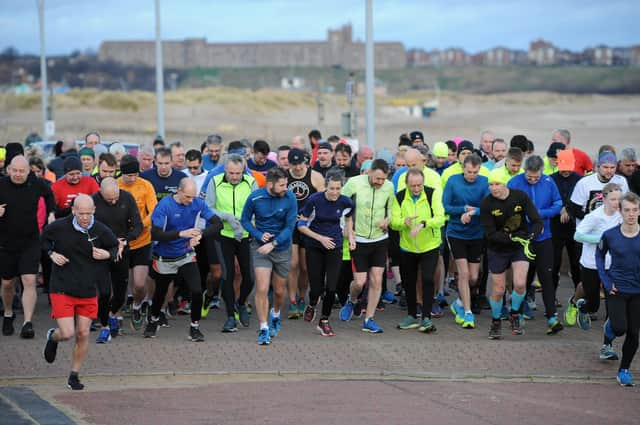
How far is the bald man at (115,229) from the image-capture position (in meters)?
11.5

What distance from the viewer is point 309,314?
12906 mm

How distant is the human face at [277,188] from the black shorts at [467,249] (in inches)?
90.3

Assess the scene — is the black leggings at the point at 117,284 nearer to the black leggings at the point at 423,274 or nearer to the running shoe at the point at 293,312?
the running shoe at the point at 293,312

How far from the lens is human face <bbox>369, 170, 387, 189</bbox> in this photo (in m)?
12.0

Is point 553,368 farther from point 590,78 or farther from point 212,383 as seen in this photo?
point 590,78

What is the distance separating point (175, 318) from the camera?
13328 mm

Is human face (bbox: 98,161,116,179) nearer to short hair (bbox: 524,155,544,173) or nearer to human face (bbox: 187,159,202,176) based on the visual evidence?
human face (bbox: 187,159,202,176)

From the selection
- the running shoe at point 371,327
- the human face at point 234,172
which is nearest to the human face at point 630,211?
the running shoe at point 371,327

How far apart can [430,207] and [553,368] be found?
7.79 feet

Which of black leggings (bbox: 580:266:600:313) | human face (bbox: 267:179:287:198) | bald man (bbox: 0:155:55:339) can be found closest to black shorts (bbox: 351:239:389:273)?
human face (bbox: 267:179:287:198)

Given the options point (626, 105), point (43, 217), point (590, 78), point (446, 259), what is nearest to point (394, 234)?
point (446, 259)

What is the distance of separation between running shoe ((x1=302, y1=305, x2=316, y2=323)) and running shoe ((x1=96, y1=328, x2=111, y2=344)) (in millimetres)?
2416

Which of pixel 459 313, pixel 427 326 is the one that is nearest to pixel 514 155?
pixel 459 313

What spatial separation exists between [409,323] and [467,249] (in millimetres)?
1113
